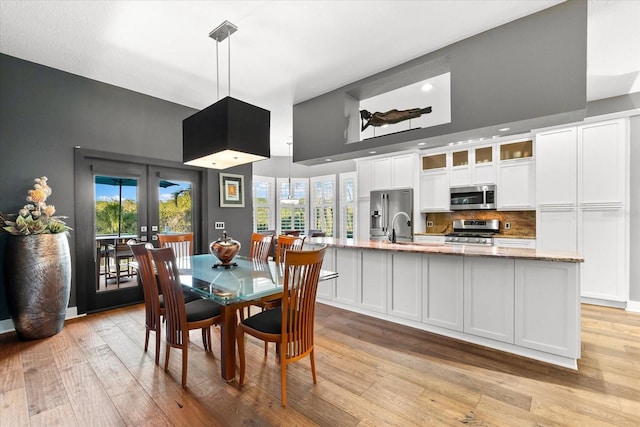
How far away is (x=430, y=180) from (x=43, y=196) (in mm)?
5551

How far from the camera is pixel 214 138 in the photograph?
251 centimetres

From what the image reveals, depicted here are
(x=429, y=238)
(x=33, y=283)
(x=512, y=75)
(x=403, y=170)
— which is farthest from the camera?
(x=403, y=170)

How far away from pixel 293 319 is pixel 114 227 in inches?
133

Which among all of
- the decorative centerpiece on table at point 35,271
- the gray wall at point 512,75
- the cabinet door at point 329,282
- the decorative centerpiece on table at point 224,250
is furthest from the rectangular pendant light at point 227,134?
the cabinet door at point 329,282

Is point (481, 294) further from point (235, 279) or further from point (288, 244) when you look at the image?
point (235, 279)

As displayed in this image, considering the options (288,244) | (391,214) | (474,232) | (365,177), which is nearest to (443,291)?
(288,244)

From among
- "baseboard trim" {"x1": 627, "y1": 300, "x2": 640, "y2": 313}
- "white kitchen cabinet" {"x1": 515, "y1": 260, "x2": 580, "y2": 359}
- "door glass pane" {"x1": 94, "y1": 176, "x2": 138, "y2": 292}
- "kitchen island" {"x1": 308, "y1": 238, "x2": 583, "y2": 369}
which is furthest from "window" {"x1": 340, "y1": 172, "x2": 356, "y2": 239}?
"baseboard trim" {"x1": 627, "y1": 300, "x2": 640, "y2": 313}

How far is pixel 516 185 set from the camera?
461 centimetres

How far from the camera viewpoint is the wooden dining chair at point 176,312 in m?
2.06

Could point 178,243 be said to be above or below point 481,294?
above

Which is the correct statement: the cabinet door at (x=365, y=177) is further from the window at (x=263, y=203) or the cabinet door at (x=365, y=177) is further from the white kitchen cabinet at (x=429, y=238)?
the window at (x=263, y=203)

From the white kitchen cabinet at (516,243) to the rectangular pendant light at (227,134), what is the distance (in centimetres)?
402

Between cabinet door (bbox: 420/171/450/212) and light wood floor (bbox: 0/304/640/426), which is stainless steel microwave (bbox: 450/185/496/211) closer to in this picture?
cabinet door (bbox: 420/171/450/212)

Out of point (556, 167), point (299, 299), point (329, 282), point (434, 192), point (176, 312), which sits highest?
point (556, 167)
